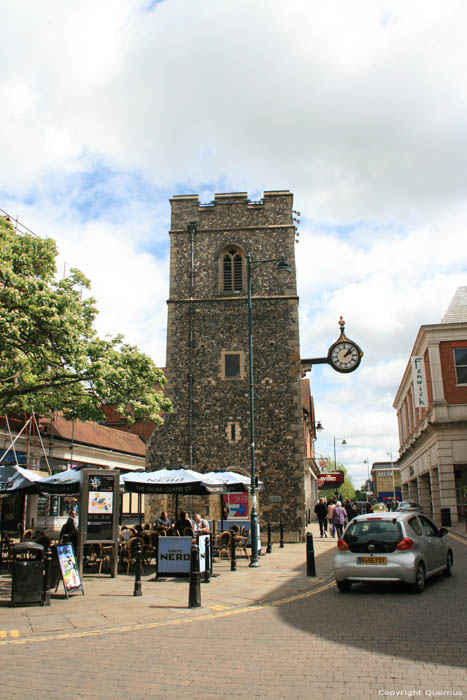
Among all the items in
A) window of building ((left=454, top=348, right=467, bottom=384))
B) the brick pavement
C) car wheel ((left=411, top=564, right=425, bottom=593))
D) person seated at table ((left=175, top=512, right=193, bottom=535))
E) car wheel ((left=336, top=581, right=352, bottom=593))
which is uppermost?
window of building ((left=454, top=348, right=467, bottom=384))

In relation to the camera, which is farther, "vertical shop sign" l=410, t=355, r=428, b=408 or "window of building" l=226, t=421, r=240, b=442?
"vertical shop sign" l=410, t=355, r=428, b=408

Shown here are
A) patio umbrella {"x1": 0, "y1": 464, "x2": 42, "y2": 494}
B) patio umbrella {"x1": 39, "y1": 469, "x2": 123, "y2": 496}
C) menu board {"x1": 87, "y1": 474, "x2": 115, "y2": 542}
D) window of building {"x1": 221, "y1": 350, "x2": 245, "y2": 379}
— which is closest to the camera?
menu board {"x1": 87, "y1": 474, "x2": 115, "y2": 542}

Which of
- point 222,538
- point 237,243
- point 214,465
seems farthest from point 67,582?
point 237,243

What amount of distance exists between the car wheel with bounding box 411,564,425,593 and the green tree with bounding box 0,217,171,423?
7578 mm

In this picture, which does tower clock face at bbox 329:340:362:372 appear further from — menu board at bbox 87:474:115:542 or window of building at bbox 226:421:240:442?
menu board at bbox 87:474:115:542

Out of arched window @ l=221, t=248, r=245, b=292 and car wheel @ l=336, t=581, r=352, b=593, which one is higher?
arched window @ l=221, t=248, r=245, b=292

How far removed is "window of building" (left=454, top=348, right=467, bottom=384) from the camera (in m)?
31.4

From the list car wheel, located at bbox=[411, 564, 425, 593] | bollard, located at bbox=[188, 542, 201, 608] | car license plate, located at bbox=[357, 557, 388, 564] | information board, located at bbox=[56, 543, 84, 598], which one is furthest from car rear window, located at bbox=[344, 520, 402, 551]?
information board, located at bbox=[56, 543, 84, 598]

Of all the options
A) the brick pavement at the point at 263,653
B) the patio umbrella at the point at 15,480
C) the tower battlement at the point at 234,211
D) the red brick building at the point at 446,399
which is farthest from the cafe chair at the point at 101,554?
the red brick building at the point at 446,399

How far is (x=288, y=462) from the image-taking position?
25344mm

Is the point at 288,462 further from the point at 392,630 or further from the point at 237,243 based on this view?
the point at 392,630

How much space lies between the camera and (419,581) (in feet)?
34.7

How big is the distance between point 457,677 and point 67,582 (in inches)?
309

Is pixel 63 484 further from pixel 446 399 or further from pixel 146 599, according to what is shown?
pixel 446 399
